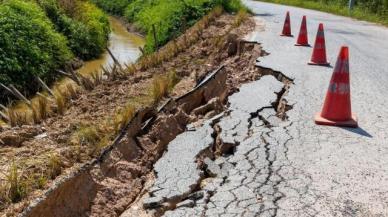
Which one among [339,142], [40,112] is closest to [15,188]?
[40,112]

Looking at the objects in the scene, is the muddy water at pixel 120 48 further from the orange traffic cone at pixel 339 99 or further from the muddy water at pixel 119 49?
the orange traffic cone at pixel 339 99

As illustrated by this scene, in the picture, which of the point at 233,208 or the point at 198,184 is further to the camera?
the point at 198,184

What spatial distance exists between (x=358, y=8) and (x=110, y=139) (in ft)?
68.0

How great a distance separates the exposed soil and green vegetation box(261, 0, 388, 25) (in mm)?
13014

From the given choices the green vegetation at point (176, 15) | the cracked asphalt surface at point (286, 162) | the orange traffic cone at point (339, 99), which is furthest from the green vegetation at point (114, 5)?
the orange traffic cone at point (339, 99)

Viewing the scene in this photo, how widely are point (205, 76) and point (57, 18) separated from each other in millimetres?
10538

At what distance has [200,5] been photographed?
16734mm

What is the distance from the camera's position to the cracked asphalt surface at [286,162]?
147 inches

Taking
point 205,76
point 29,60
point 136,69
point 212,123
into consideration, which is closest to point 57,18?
point 29,60

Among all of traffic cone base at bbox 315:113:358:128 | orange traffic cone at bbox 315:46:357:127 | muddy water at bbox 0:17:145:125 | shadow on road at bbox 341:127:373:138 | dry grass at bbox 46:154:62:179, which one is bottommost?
muddy water at bbox 0:17:145:125

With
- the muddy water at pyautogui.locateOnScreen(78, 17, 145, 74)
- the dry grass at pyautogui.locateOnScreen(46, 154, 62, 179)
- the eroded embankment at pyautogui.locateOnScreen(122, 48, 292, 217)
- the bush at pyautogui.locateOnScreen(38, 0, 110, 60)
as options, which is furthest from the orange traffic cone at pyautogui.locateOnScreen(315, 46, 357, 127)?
the bush at pyautogui.locateOnScreen(38, 0, 110, 60)

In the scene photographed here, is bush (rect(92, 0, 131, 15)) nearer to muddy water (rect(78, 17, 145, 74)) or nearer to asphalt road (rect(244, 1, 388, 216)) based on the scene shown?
muddy water (rect(78, 17, 145, 74))

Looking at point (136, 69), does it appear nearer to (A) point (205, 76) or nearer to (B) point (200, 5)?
(A) point (205, 76)

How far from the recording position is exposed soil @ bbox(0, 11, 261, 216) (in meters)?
4.12
